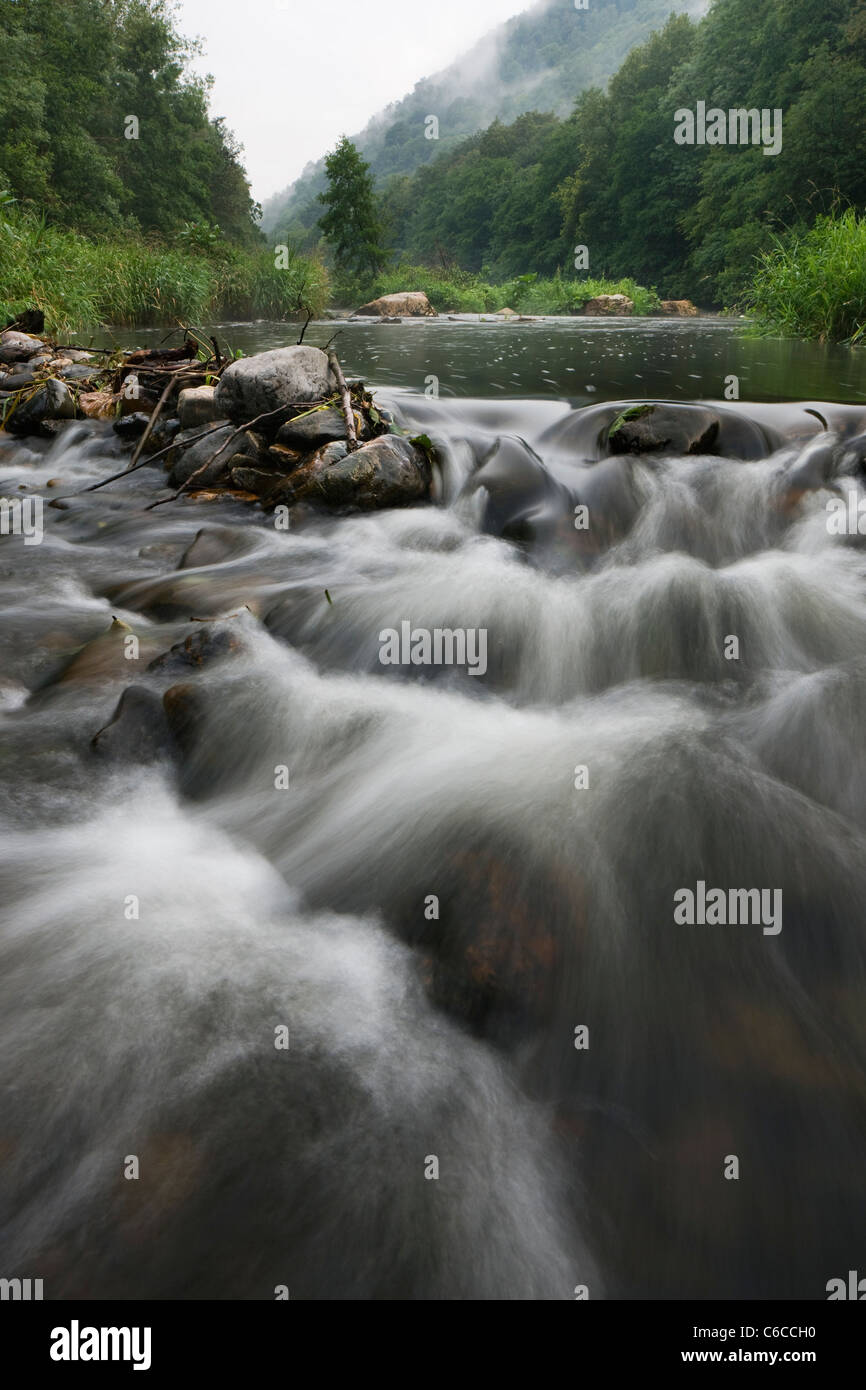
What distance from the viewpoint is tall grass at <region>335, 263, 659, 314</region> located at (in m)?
37.3

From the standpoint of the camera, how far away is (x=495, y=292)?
49.7m

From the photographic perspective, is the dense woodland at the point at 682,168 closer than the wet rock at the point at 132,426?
No

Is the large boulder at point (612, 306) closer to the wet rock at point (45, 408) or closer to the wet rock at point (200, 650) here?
the wet rock at point (45, 408)

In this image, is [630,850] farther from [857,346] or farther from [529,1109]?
[857,346]

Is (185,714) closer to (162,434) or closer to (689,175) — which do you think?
(162,434)

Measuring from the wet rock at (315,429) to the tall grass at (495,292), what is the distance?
34.2m

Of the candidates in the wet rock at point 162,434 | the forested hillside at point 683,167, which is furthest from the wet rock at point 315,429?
the forested hillside at point 683,167

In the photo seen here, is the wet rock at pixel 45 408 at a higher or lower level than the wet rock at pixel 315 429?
higher

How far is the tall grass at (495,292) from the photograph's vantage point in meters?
37.3

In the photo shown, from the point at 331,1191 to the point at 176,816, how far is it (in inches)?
59.2

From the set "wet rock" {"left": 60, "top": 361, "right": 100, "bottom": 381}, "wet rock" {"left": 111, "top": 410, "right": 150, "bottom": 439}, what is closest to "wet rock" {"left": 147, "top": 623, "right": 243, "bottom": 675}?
"wet rock" {"left": 111, "top": 410, "right": 150, "bottom": 439}

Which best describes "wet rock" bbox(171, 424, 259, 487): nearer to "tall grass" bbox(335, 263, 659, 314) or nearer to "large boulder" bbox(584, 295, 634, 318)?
"large boulder" bbox(584, 295, 634, 318)

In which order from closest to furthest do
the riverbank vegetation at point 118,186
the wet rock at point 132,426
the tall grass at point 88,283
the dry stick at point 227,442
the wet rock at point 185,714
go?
the wet rock at point 185,714 → the dry stick at point 227,442 → the wet rock at point 132,426 → the tall grass at point 88,283 → the riverbank vegetation at point 118,186

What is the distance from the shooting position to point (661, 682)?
11.6 ft
